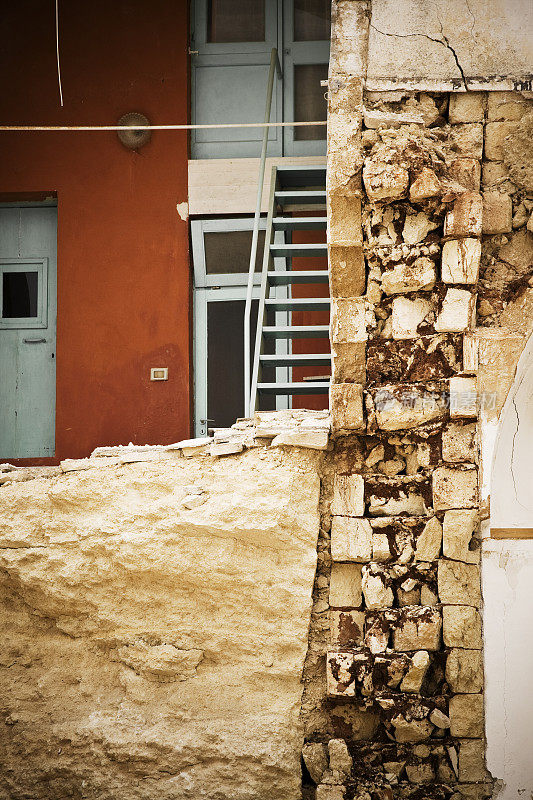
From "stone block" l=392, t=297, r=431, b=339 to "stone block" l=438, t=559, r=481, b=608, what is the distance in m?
1.25

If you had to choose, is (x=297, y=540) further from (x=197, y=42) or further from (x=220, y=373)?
(x=197, y=42)

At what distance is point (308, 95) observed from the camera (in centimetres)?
770

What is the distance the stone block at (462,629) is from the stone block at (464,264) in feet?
5.79

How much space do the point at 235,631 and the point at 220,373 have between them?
124 inches

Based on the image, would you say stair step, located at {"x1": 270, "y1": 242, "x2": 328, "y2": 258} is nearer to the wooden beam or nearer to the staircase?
the staircase

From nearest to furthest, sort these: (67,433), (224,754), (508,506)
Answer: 1. (224,754)
2. (508,506)
3. (67,433)

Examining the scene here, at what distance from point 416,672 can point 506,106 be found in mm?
3134

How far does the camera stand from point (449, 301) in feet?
15.8

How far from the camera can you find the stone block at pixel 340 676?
183 inches

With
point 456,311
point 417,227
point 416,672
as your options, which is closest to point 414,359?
point 456,311

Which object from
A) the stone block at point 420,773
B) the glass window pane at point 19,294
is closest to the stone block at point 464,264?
the stone block at point 420,773

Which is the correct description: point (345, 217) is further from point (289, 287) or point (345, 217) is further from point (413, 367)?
point (289, 287)

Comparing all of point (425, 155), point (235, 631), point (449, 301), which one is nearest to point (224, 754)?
point (235, 631)

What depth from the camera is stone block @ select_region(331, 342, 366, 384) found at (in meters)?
4.93
